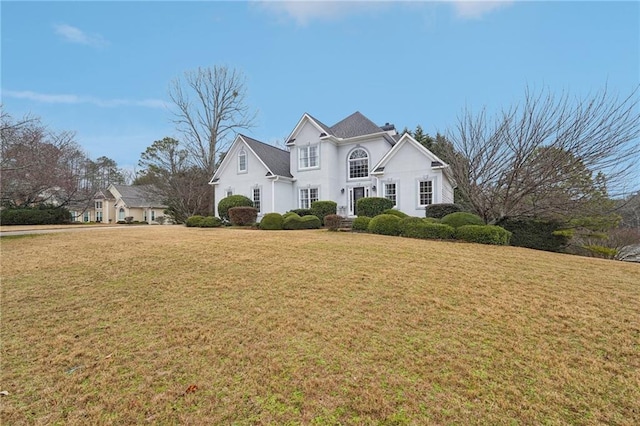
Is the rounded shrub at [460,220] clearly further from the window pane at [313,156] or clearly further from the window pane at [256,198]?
the window pane at [256,198]

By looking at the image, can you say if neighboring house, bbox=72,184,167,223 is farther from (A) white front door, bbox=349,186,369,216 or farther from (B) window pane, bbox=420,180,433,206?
(B) window pane, bbox=420,180,433,206

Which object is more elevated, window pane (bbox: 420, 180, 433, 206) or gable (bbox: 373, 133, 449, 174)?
gable (bbox: 373, 133, 449, 174)

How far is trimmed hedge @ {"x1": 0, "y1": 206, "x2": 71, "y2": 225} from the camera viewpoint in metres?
23.7

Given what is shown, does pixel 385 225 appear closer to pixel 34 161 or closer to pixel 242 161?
pixel 242 161

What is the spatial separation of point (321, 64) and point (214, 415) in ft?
68.8

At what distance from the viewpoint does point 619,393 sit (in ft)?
8.91

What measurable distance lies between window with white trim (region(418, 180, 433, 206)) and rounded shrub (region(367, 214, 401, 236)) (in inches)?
212

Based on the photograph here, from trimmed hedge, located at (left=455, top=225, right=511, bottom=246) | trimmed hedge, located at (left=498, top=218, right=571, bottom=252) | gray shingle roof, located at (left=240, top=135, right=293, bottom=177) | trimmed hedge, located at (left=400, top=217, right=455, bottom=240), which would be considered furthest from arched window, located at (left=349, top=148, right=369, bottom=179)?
trimmed hedge, located at (left=455, top=225, right=511, bottom=246)

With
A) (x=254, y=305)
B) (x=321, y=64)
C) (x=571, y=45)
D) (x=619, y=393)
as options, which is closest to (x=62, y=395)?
(x=254, y=305)

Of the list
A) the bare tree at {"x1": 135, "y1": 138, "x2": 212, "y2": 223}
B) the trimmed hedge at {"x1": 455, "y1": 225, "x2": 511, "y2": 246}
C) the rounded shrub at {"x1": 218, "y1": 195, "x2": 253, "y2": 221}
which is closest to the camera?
the trimmed hedge at {"x1": 455, "y1": 225, "x2": 511, "y2": 246}

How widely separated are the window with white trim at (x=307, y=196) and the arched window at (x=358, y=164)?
2.98 metres

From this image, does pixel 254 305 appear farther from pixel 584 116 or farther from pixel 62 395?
pixel 584 116

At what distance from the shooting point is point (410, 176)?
17.8 meters

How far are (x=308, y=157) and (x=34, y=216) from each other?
2452cm
